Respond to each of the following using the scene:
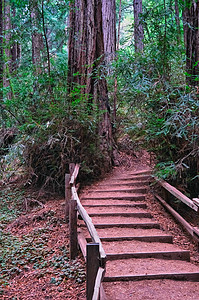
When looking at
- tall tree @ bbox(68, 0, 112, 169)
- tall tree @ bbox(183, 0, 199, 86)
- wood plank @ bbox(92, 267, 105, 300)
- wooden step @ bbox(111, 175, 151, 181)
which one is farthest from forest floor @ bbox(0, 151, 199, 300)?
tall tree @ bbox(183, 0, 199, 86)

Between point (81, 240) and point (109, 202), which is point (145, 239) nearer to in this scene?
point (81, 240)

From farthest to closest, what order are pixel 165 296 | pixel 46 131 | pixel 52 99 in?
pixel 52 99 < pixel 46 131 < pixel 165 296

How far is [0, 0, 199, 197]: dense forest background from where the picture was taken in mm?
6508

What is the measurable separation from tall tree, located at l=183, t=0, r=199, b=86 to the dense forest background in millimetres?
21

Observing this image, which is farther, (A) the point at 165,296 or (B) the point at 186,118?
(B) the point at 186,118

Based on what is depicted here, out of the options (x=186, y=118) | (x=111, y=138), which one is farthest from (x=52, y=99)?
(x=186, y=118)

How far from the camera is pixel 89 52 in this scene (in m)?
9.53

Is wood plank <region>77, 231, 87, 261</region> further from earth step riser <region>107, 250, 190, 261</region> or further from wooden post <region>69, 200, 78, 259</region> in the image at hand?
earth step riser <region>107, 250, 190, 261</region>

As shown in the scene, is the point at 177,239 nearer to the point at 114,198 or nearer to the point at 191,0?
the point at 114,198

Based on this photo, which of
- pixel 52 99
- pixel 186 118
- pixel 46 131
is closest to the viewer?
pixel 186 118

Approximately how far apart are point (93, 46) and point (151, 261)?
7229 millimetres

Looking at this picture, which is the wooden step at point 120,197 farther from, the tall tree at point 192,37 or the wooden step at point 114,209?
the tall tree at point 192,37

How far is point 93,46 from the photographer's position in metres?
9.53

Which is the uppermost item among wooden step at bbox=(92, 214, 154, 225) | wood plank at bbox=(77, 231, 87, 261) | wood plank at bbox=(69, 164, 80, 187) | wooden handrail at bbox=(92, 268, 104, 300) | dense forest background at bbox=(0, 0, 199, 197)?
dense forest background at bbox=(0, 0, 199, 197)
